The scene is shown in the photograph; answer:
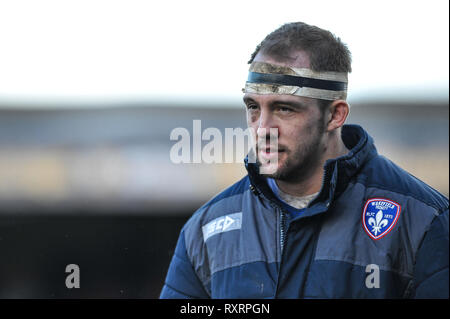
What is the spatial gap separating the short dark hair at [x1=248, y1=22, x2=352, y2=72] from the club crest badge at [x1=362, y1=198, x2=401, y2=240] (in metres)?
0.67

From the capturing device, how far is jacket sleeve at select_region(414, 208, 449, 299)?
263cm

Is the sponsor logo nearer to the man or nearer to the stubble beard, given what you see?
the man

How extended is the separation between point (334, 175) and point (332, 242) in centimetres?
28

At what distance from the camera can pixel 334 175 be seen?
2846 mm

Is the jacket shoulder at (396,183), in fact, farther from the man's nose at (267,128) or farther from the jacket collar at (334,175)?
the man's nose at (267,128)

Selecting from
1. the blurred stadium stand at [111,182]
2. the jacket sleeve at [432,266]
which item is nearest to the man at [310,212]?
the jacket sleeve at [432,266]

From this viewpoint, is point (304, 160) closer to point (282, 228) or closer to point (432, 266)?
point (282, 228)

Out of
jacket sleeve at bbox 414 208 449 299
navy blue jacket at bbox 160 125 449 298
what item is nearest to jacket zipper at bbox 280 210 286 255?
navy blue jacket at bbox 160 125 449 298

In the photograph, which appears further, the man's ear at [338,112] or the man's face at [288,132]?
the man's ear at [338,112]

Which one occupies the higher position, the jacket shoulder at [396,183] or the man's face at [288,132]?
the man's face at [288,132]

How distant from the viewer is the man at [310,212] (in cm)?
271

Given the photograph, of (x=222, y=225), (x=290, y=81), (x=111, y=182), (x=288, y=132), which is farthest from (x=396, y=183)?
(x=111, y=182)

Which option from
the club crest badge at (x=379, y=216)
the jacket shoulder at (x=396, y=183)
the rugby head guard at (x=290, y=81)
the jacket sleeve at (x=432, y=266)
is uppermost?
the rugby head guard at (x=290, y=81)
